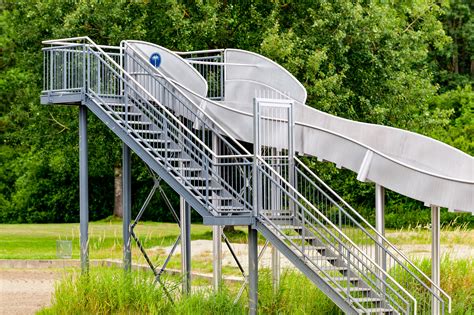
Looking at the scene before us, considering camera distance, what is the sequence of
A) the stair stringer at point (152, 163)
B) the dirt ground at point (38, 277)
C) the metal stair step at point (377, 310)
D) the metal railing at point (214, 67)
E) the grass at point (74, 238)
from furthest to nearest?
the grass at point (74, 238) < the metal railing at point (214, 67) < the dirt ground at point (38, 277) < the stair stringer at point (152, 163) < the metal stair step at point (377, 310)

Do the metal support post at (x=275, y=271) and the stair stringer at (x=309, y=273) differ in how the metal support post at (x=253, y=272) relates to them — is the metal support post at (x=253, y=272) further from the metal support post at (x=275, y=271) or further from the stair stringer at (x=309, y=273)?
the metal support post at (x=275, y=271)

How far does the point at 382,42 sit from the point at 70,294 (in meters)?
18.8

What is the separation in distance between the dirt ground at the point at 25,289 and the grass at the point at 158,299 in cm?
225

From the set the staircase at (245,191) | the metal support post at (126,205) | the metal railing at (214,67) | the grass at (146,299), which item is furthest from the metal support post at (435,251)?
the metal railing at (214,67)

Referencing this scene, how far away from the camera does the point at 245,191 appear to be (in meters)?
17.8

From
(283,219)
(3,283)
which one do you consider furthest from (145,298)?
(3,283)

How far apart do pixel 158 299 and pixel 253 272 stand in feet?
5.01

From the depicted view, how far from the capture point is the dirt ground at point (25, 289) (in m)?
21.5

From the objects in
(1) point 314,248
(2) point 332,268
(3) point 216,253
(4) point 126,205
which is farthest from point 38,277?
(2) point 332,268

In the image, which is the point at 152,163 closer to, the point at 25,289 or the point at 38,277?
the point at 25,289

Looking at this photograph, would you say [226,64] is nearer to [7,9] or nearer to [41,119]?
[41,119]

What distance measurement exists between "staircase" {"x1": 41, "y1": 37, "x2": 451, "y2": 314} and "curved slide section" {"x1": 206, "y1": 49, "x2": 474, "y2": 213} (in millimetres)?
498

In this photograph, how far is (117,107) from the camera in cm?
2072

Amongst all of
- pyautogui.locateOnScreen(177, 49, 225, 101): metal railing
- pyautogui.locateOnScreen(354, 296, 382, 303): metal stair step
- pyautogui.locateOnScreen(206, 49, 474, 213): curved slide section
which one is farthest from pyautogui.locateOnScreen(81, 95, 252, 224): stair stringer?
pyautogui.locateOnScreen(177, 49, 225, 101): metal railing
